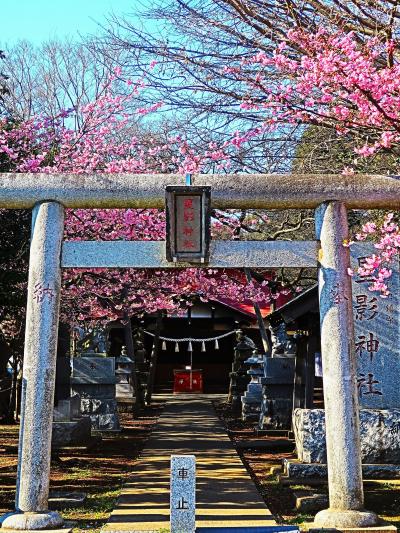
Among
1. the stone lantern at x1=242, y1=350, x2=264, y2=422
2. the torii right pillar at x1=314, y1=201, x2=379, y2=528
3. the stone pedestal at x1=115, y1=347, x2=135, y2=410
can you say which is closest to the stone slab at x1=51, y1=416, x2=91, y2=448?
the torii right pillar at x1=314, y1=201, x2=379, y2=528

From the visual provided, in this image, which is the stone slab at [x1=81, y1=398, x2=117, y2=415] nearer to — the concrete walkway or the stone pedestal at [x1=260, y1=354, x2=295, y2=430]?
the concrete walkway

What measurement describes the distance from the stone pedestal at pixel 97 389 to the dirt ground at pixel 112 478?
521 mm

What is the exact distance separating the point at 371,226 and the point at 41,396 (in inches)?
160

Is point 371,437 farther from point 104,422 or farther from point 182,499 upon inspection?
point 104,422

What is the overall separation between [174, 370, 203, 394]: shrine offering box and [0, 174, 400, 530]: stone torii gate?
942 inches

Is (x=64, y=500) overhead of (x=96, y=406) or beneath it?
beneath

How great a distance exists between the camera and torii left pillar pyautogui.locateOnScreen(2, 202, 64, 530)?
23.9ft

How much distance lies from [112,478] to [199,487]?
168 cm

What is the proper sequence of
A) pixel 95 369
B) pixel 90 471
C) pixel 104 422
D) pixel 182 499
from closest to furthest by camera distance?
1. pixel 182 499
2. pixel 90 471
3. pixel 104 422
4. pixel 95 369

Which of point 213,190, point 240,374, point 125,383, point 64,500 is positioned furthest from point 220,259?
point 240,374

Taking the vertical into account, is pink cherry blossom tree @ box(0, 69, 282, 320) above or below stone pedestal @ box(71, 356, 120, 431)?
above

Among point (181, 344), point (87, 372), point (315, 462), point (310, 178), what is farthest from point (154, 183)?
point (181, 344)

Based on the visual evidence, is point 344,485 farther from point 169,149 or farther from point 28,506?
point 169,149

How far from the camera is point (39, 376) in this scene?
7480mm
